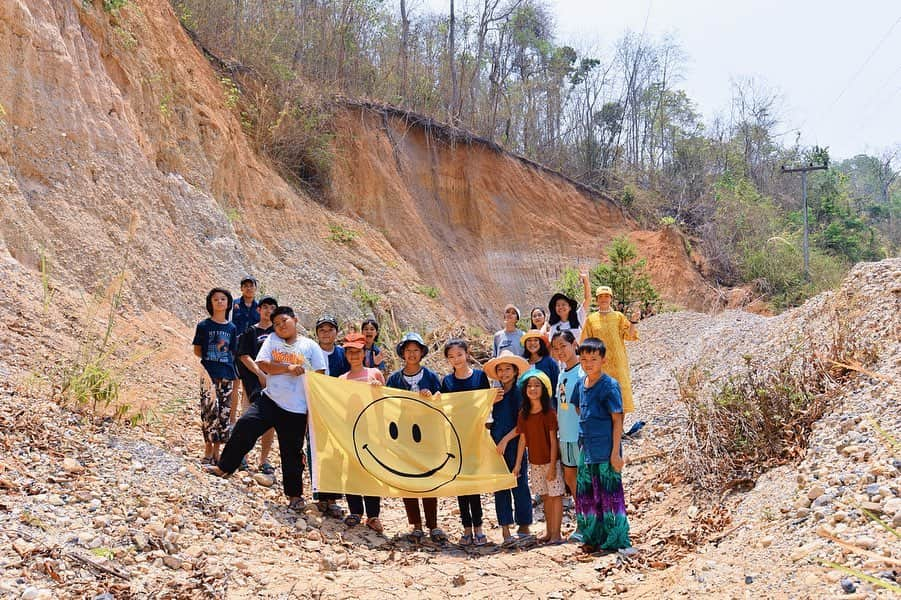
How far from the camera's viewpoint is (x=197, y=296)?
10320mm

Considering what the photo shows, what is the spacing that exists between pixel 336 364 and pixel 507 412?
1.71 metres

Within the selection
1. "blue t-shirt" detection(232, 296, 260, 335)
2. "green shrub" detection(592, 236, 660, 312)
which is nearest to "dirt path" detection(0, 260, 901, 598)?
"blue t-shirt" detection(232, 296, 260, 335)

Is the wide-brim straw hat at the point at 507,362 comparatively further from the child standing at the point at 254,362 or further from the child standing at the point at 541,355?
the child standing at the point at 254,362

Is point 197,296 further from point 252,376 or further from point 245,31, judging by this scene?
point 245,31

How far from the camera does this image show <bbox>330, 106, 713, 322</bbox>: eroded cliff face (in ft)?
59.7

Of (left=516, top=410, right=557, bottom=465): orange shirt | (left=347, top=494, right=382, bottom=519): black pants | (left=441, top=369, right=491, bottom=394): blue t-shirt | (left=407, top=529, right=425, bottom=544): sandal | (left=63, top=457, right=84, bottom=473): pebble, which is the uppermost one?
(left=441, top=369, right=491, bottom=394): blue t-shirt

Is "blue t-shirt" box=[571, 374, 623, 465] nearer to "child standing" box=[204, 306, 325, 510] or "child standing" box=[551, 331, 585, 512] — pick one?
"child standing" box=[551, 331, 585, 512]

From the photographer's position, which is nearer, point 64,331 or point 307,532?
point 307,532

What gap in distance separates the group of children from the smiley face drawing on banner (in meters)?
0.20

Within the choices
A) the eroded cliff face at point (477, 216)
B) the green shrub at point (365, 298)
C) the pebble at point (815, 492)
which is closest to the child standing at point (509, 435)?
the pebble at point (815, 492)

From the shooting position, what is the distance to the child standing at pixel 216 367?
594 centimetres

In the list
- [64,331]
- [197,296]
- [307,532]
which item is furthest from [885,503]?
[197,296]

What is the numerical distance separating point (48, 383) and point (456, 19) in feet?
74.1

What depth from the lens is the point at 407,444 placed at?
582 cm
